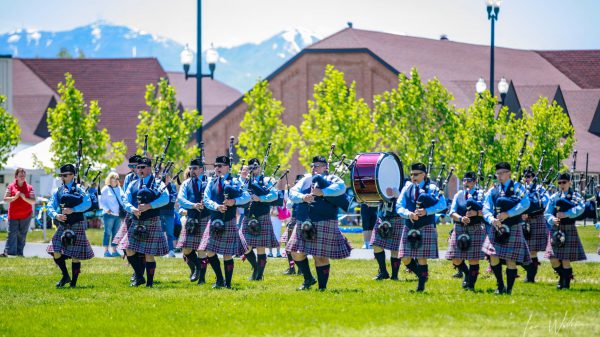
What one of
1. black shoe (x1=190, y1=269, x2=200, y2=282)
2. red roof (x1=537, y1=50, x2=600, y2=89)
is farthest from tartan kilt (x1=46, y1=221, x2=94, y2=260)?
red roof (x1=537, y1=50, x2=600, y2=89)

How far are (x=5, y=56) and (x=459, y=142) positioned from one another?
1734 cm

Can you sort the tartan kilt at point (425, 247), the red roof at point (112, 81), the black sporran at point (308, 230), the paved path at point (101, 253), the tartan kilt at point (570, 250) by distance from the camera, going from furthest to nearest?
1. the red roof at point (112, 81)
2. the paved path at point (101, 253)
3. the tartan kilt at point (570, 250)
4. the black sporran at point (308, 230)
5. the tartan kilt at point (425, 247)

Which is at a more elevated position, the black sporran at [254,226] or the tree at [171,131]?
the tree at [171,131]

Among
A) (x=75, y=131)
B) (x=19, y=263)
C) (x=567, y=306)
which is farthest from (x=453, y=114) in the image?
(x=567, y=306)

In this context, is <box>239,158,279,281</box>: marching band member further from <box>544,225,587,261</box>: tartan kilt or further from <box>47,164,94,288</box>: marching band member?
<box>544,225,587,261</box>: tartan kilt

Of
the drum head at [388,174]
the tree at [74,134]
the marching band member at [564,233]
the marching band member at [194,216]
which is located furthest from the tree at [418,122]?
the marching band member at [564,233]

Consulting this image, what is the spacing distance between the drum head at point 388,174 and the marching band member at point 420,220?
6.29 feet

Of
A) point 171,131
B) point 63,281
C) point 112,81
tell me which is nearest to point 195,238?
point 63,281

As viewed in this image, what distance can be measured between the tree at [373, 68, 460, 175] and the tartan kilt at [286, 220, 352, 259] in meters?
26.7

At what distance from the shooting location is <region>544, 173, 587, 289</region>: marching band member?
16.8 m

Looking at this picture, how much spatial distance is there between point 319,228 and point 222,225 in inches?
62.5

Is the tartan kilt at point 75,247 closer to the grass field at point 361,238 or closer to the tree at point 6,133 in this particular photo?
the grass field at point 361,238

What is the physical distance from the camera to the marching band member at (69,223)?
1705 cm

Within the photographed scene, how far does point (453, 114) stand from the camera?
4406cm
